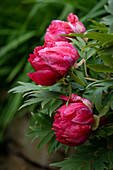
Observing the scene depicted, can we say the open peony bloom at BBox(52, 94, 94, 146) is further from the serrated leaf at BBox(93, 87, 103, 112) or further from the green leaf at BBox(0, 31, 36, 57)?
the green leaf at BBox(0, 31, 36, 57)

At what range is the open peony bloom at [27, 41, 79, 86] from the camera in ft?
1.49

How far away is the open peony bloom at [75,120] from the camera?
1.51 ft

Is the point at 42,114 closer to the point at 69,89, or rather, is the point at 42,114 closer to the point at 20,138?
the point at 69,89

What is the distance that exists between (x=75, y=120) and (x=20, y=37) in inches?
52.3

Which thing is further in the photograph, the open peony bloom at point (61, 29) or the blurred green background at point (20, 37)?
the blurred green background at point (20, 37)

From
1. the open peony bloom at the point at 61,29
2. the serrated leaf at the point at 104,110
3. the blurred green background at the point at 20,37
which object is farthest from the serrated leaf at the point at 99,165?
the blurred green background at the point at 20,37

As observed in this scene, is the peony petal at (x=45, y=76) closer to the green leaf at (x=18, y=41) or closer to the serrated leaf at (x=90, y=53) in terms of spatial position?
the serrated leaf at (x=90, y=53)

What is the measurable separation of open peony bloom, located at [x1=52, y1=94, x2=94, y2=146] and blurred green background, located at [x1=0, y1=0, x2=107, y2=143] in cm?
102

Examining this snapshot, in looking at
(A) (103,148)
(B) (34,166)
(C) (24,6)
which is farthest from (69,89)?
(C) (24,6)

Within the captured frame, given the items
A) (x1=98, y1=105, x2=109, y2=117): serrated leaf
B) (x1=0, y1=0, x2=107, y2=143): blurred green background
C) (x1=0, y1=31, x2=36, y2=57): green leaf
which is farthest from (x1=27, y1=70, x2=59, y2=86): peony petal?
(x1=0, y1=31, x2=36, y2=57): green leaf

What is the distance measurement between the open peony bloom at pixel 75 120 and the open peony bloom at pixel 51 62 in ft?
0.15

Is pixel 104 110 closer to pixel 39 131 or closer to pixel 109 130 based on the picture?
pixel 109 130

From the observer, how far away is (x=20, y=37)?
5.58 feet

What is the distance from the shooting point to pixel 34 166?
1650 millimetres
